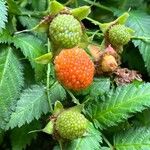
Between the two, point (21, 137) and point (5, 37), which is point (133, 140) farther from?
point (5, 37)

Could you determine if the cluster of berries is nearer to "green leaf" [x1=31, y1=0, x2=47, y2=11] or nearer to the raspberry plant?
the raspberry plant

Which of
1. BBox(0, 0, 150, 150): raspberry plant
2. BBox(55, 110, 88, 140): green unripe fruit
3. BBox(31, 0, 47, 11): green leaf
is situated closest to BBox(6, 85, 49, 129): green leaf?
BBox(0, 0, 150, 150): raspberry plant

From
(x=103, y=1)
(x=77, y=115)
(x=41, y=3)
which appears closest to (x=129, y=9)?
(x=103, y=1)

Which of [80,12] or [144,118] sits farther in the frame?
[144,118]

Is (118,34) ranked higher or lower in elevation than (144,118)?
higher

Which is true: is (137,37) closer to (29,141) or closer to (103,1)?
(103,1)

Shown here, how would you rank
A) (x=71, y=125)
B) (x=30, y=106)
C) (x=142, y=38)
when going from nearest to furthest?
(x=71, y=125)
(x=30, y=106)
(x=142, y=38)

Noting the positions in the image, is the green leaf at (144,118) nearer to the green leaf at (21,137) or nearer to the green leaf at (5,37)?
the green leaf at (21,137)

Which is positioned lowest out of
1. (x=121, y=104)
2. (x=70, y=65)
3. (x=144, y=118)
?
(x=144, y=118)

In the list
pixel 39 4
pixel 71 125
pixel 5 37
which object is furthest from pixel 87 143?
pixel 39 4
